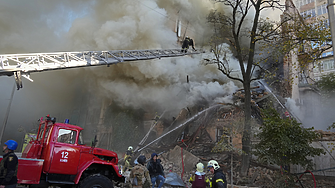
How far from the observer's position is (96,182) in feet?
17.9

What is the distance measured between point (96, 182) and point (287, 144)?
5.98 m

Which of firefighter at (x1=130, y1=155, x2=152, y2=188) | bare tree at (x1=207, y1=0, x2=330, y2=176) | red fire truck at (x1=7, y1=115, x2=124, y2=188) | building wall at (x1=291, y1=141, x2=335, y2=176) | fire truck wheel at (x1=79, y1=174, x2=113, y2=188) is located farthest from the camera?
bare tree at (x1=207, y1=0, x2=330, y2=176)

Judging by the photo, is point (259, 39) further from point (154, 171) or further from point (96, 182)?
point (96, 182)

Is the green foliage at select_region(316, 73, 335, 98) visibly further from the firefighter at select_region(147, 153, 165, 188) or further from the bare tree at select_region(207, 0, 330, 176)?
the firefighter at select_region(147, 153, 165, 188)

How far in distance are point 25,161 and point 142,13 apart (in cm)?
1490

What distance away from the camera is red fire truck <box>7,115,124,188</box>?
16.2 ft

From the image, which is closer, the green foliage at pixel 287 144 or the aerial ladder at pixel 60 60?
the green foliage at pixel 287 144

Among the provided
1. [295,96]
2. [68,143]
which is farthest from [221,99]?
[68,143]

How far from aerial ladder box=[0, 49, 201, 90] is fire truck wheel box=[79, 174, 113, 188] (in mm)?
5022

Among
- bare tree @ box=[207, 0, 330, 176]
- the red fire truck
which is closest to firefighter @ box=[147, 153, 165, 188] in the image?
the red fire truck

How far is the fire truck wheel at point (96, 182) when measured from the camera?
5.32 meters

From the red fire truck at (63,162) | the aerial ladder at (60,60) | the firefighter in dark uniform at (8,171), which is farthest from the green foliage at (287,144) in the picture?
the aerial ladder at (60,60)

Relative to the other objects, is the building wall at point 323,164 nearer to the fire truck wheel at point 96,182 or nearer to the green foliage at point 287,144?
the green foliage at point 287,144

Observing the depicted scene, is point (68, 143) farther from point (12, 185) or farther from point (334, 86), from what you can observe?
point (334, 86)
